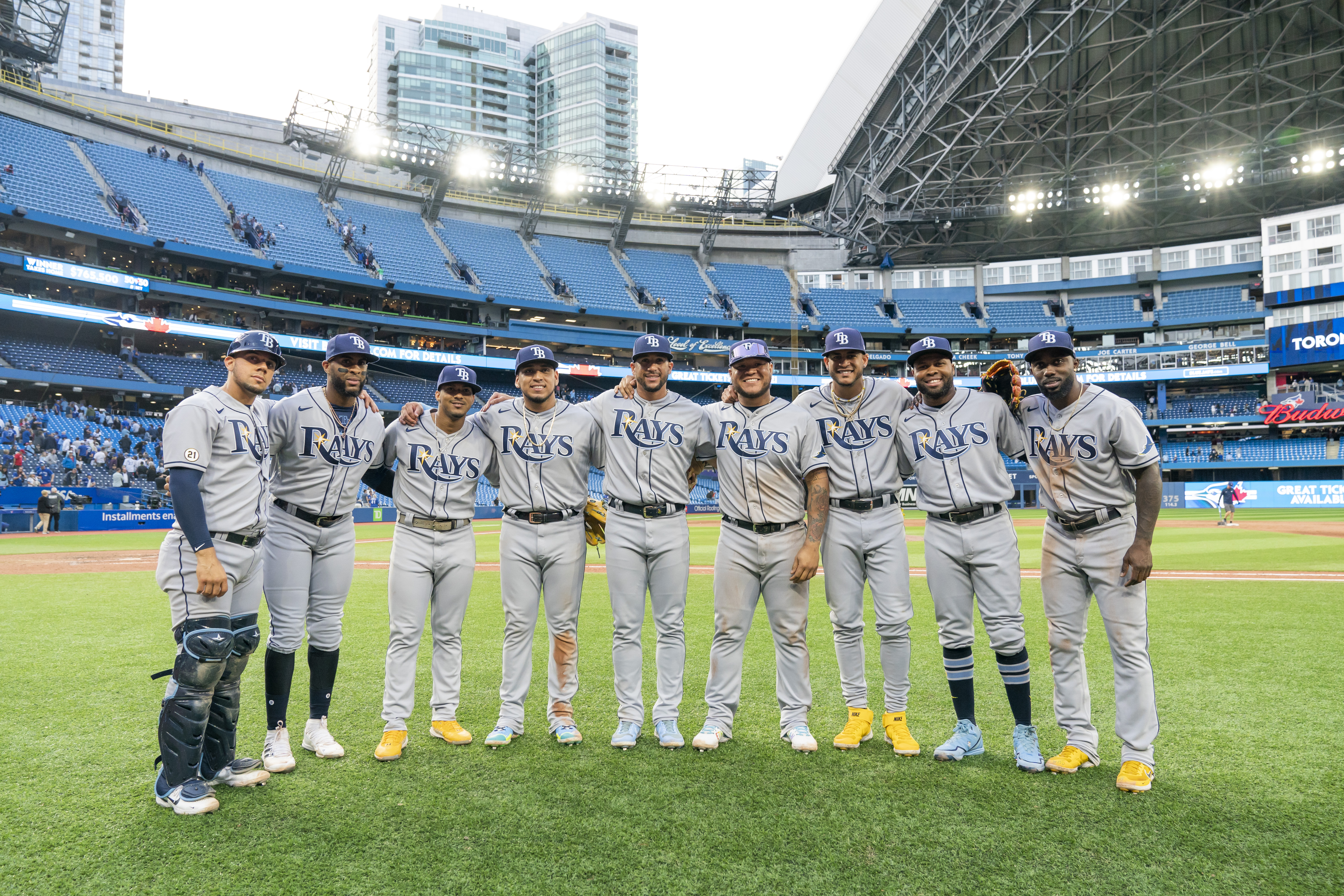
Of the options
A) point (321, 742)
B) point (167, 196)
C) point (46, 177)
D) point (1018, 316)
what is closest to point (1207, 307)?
point (1018, 316)

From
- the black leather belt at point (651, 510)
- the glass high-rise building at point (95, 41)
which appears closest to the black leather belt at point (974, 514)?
the black leather belt at point (651, 510)

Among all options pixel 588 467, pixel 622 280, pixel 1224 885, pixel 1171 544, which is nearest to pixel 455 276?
pixel 622 280

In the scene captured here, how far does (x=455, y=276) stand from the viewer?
43281 mm

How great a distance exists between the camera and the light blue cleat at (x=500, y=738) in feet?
14.8

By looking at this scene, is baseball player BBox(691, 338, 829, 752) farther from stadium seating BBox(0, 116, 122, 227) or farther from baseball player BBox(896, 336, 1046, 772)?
stadium seating BBox(0, 116, 122, 227)

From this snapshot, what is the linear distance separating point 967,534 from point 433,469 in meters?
3.37

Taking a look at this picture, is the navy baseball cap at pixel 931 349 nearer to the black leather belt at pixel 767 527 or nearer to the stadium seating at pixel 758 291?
the black leather belt at pixel 767 527

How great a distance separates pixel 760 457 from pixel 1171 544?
710 inches

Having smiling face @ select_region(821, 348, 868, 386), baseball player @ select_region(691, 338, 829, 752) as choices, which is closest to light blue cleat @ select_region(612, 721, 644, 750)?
baseball player @ select_region(691, 338, 829, 752)

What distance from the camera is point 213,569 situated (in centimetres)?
363

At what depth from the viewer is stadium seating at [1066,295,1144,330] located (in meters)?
47.7

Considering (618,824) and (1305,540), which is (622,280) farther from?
(618,824)

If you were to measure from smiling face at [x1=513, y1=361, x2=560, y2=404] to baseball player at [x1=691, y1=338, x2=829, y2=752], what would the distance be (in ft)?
4.00

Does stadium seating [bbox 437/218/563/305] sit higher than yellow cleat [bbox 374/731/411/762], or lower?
higher
